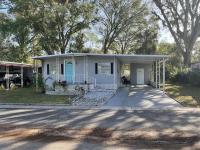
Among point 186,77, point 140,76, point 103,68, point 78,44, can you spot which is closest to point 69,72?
point 103,68

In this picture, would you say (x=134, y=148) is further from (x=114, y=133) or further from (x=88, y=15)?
(x=88, y=15)

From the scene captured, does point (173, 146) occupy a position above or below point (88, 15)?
below

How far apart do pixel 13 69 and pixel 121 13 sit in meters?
15.4

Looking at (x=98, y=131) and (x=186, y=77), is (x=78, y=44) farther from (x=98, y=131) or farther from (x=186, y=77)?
(x=98, y=131)

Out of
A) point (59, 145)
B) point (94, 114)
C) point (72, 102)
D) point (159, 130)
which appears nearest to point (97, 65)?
point (72, 102)

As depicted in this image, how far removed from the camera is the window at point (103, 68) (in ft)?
96.0

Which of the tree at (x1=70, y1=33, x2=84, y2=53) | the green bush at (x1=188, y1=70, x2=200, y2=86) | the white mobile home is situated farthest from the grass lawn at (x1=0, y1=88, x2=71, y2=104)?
the tree at (x1=70, y1=33, x2=84, y2=53)

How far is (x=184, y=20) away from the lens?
40469mm

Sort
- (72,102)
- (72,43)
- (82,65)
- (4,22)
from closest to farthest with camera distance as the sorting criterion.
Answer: (72,102) → (82,65) → (4,22) → (72,43)

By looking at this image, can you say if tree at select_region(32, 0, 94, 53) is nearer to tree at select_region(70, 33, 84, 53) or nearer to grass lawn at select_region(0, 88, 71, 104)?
tree at select_region(70, 33, 84, 53)

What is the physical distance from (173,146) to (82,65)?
20391 mm

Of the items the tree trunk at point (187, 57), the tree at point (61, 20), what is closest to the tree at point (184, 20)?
the tree trunk at point (187, 57)

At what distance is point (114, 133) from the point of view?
10.8m

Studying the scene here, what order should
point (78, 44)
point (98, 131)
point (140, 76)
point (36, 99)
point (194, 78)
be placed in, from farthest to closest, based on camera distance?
point (78, 44), point (140, 76), point (194, 78), point (36, 99), point (98, 131)
